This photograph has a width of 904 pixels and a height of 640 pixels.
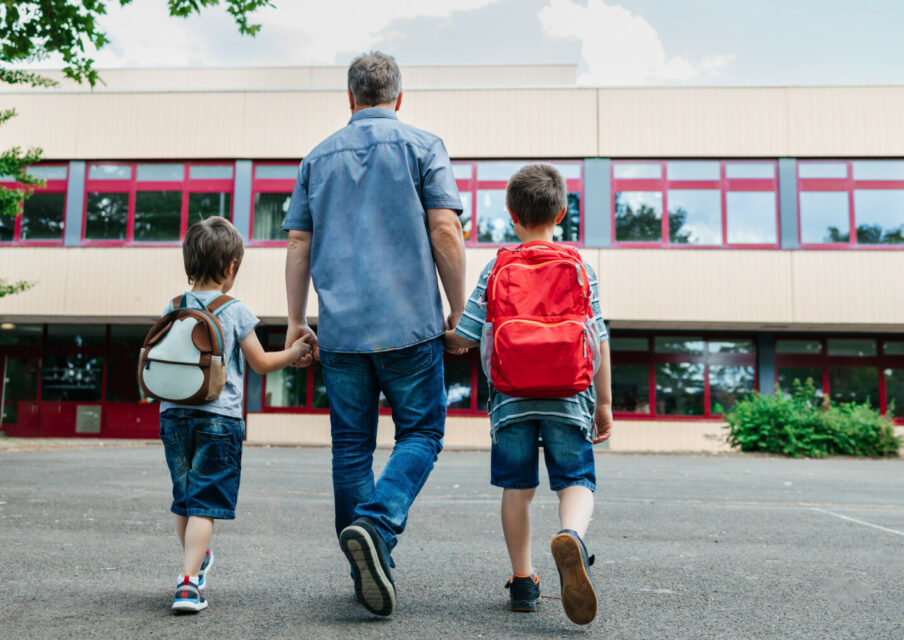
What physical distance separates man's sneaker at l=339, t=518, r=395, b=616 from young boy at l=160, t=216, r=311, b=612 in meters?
0.60

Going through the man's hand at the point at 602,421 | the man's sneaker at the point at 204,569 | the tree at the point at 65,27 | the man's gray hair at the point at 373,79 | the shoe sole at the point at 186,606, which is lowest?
the shoe sole at the point at 186,606

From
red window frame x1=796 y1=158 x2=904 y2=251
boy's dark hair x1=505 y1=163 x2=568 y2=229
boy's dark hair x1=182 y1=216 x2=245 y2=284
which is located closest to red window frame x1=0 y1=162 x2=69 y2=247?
red window frame x1=796 y1=158 x2=904 y2=251

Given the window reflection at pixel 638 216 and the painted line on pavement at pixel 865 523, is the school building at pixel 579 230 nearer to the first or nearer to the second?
the window reflection at pixel 638 216

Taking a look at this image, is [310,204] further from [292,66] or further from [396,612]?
[292,66]

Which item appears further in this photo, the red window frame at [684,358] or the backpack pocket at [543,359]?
the red window frame at [684,358]

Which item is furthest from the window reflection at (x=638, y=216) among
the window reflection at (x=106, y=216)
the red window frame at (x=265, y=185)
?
the window reflection at (x=106, y=216)

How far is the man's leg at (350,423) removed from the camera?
2.99 meters

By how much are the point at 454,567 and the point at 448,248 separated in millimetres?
1698

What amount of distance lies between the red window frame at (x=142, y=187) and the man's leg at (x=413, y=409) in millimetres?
16952

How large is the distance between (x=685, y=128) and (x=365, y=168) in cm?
1639

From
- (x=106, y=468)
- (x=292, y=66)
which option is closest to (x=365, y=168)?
(x=106, y=468)

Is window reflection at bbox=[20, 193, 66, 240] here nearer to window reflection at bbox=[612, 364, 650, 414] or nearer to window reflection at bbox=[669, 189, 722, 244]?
window reflection at bbox=[612, 364, 650, 414]

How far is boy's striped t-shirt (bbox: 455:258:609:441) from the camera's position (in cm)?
286

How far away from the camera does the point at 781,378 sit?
18750 mm
